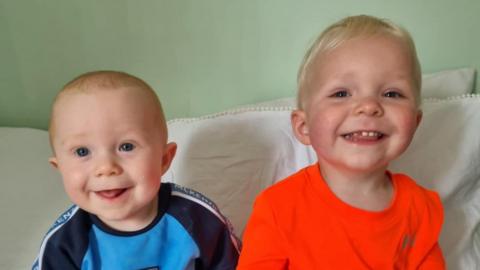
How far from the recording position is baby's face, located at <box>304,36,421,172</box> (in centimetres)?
84

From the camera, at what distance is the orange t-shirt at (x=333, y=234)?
90 centimetres

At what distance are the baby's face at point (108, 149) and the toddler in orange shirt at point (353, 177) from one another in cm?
25

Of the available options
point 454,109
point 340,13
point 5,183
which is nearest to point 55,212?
point 5,183

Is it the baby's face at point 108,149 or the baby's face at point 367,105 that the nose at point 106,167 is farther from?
the baby's face at point 367,105

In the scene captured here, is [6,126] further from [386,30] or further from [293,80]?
[386,30]

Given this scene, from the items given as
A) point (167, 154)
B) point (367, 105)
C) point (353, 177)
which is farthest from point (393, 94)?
point (167, 154)

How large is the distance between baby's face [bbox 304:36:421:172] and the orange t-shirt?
11 cm

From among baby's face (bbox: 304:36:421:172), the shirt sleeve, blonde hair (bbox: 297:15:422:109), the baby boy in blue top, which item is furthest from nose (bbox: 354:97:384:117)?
the baby boy in blue top

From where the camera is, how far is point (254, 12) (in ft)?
4.57

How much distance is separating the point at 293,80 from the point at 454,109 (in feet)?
1.54

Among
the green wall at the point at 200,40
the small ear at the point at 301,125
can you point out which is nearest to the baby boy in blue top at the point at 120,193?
the small ear at the point at 301,125

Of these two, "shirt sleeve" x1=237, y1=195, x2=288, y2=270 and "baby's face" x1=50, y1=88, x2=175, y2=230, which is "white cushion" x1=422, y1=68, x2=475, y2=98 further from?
"baby's face" x1=50, y1=88, x2=175, y2=230

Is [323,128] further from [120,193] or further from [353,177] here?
[120,193]

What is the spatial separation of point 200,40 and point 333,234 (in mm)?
768
